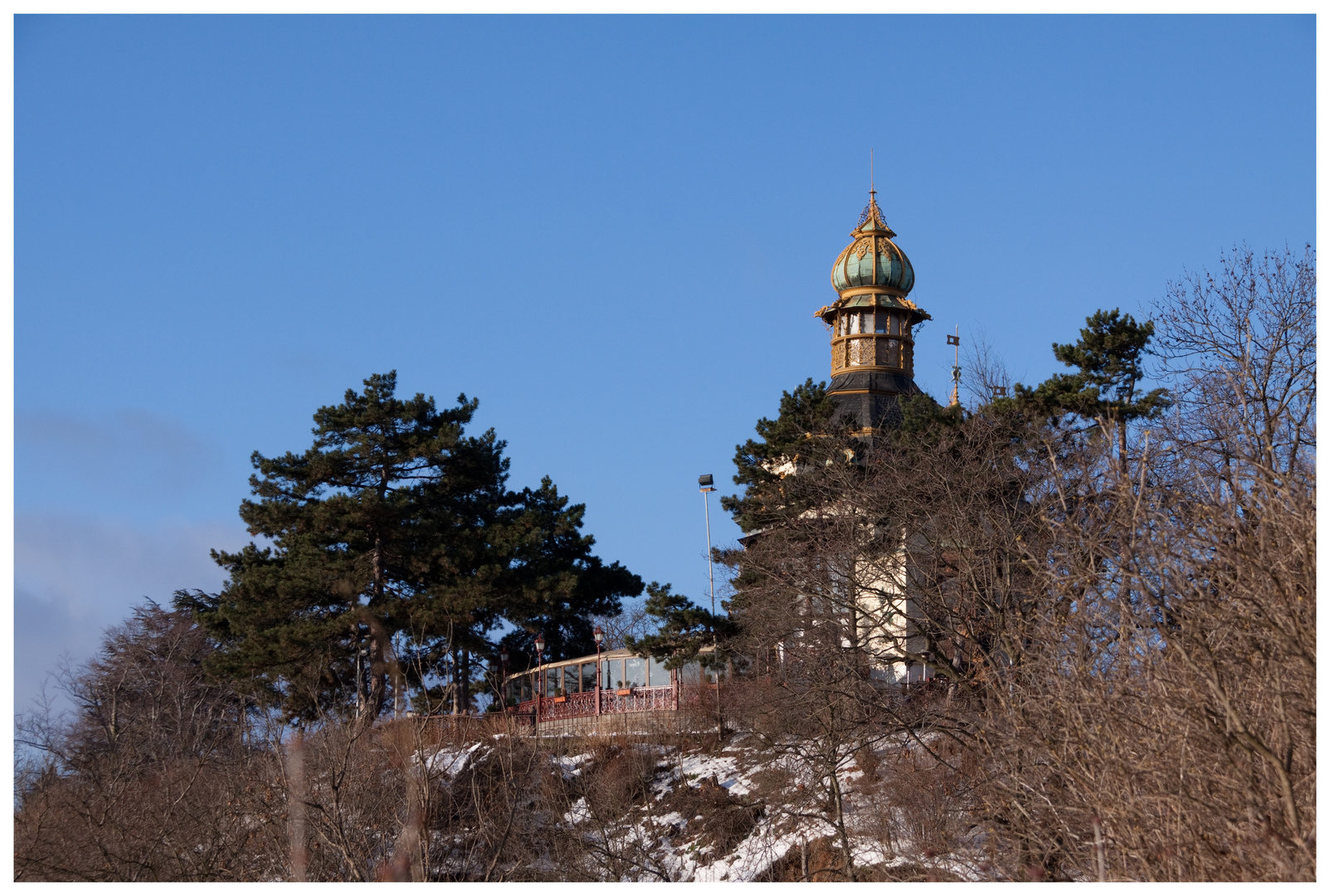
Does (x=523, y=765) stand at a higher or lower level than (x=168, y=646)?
lower

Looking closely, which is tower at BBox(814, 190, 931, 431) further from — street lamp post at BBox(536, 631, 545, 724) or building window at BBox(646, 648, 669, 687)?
street lamp post at BBox(536, 631, 545, 724)

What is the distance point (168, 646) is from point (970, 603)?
33217mm

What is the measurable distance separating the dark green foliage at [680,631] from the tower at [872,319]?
10984 millimetres

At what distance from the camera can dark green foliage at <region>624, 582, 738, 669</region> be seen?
29.6m

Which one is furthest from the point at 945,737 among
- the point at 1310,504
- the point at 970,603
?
the point at 1310,504

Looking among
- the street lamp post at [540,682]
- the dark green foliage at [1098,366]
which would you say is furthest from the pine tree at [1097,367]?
the street lamp post at [540,682]

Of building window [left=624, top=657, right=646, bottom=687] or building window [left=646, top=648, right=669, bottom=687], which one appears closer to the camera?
building window [left=646, top=648, right=669, bottom=687]

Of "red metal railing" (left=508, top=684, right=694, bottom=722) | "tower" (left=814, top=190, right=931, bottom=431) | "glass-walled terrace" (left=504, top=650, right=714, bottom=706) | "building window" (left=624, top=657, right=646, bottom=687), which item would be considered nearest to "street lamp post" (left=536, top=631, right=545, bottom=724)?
"glass-walled terrace" (left=504, top=650, right=714, bottom=706)

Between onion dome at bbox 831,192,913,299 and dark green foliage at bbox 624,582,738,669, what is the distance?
15817mm

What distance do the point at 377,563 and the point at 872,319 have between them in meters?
17.4

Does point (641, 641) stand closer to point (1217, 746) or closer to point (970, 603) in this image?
point (970, 603)

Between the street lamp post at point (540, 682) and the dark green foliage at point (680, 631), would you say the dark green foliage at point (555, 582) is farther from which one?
the dark green foliage at point (680, 631)

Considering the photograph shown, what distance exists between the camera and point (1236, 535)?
8.12 m
